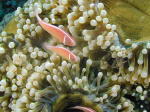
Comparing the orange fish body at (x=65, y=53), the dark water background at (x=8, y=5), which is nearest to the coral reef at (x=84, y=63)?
the orange fish body at (x=65, y=53)

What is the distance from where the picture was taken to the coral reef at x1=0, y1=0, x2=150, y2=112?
2.24 metres

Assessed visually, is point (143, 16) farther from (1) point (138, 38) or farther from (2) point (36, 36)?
(2) point (36, 36)

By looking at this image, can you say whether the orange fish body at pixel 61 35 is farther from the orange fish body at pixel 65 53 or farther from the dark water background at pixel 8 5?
the dark water background at pixel 8 5

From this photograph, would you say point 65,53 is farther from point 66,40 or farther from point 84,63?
point 84,63

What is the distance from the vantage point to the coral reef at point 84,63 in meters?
2.24

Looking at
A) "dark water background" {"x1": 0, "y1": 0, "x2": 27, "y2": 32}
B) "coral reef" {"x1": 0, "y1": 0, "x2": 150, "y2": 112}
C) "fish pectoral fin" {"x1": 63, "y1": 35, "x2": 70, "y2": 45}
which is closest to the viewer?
"coral reef" {"x1": 0, "y1": 0, "x2": 150, "y2": 112}

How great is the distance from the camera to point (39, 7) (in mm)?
2756

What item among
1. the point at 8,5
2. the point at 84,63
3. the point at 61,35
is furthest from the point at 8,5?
the point at 84,63

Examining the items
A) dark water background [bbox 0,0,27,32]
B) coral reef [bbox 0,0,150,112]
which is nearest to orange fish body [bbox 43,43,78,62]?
coral reef [bbox 0,0,150,112]

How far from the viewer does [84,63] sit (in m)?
2.47

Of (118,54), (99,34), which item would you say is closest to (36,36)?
(99,34)

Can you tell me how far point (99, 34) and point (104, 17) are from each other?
6.1 inches

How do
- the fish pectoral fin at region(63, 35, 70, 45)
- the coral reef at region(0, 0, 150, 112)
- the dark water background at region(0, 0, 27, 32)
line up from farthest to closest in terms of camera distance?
1. the dark water background at region(0, 0, 27, 32)
2. the fish pectoral fin at region(63, 35, 70, 45)
3. the coral reef at region(0, 0, 150, 112)

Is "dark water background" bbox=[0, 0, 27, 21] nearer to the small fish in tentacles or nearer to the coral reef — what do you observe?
the coral reef
